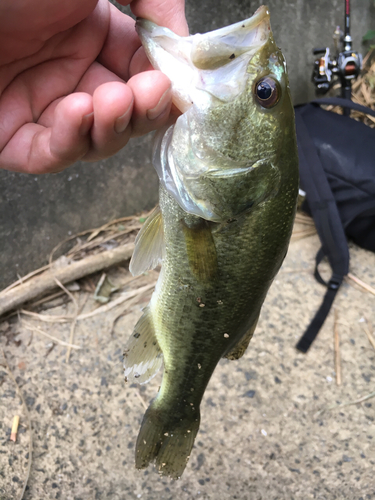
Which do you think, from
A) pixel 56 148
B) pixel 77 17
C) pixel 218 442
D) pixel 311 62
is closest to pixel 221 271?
pixel 56 148

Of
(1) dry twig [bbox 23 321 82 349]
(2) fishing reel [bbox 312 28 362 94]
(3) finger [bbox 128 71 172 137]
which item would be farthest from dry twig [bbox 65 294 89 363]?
(2) fishing reel [bbox 312 28 362 94]

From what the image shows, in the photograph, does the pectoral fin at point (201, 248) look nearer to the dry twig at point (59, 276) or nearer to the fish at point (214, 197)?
the fish at point (214, 197)

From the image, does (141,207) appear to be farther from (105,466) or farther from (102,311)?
(105,466)

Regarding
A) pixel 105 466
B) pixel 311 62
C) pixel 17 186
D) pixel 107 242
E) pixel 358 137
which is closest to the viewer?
pixel 105 466

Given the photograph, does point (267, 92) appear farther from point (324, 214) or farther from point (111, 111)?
point (324, 214)

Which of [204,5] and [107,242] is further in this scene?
[107,242]

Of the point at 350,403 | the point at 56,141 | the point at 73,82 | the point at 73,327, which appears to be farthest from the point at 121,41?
the point at 350,403

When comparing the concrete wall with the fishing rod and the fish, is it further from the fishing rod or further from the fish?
the fish
